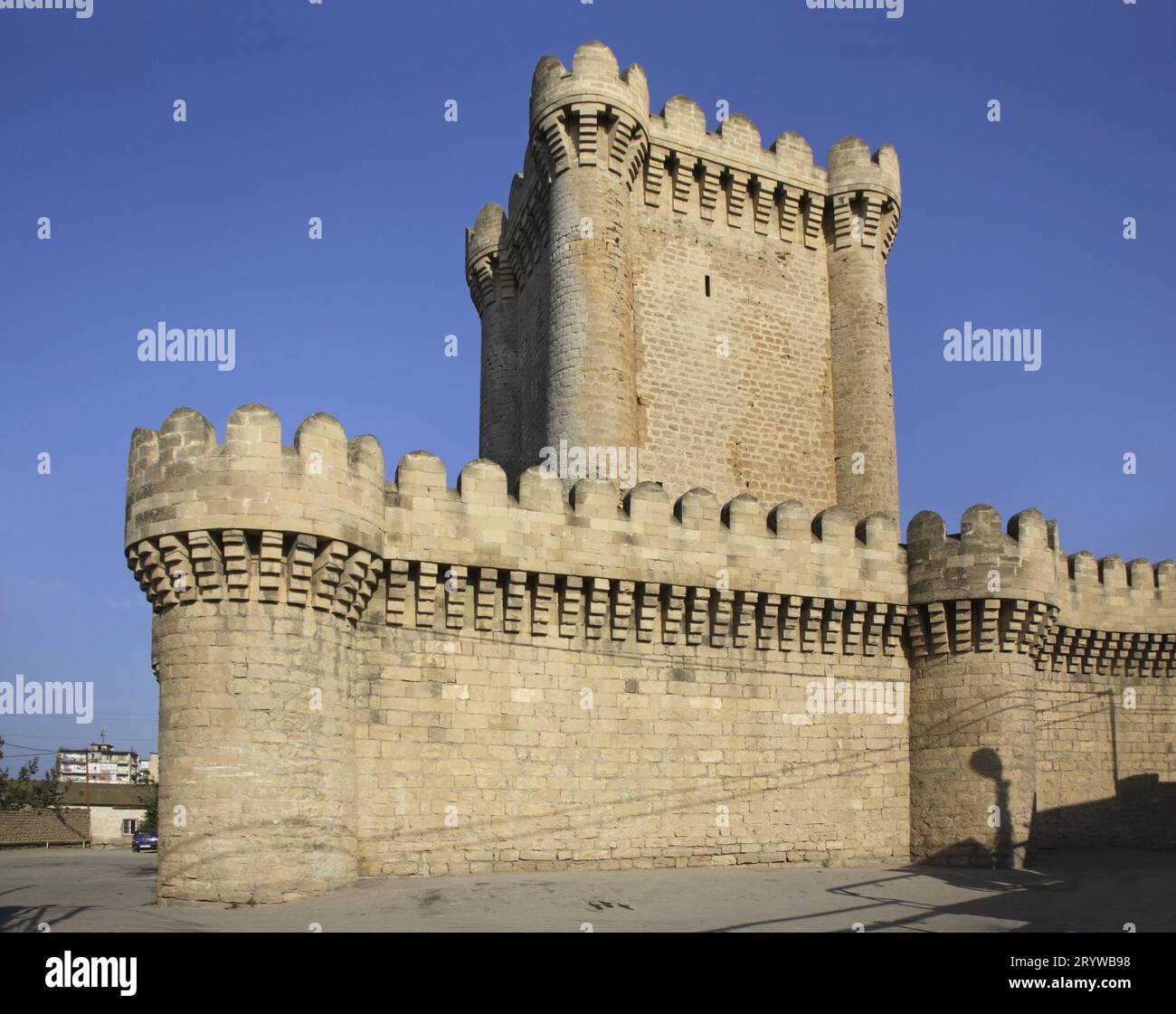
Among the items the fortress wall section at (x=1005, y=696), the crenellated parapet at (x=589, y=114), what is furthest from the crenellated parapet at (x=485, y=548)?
the crenellated parapet at (x=589, y=114)

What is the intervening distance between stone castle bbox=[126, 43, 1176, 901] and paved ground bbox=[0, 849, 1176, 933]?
67 cm

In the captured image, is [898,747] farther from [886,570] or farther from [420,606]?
[420,606]

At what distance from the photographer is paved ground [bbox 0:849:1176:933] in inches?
454

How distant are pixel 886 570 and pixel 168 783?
10.6 metres

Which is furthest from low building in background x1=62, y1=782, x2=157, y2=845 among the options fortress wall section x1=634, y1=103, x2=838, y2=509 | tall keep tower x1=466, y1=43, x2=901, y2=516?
fortress wall section x1=634, y1=103, x2=838, y2=509

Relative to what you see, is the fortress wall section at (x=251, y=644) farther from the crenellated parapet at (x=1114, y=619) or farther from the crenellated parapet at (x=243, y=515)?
the crenellated parapet at (x=1114, y=619)

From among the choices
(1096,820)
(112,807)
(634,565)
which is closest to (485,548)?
(634,565)

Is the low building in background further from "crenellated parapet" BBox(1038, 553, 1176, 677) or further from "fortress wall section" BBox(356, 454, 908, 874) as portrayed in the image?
"crenellated parapet" BBox(1038, 553, 1176, 677)

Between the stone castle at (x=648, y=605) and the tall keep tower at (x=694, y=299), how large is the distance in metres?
0.07

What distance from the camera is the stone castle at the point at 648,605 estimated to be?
13188 millimetres

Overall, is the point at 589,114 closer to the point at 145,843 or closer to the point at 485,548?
the point at 485,548

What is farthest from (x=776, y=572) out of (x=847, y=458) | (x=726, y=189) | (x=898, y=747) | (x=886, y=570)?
(x=726, y=189)

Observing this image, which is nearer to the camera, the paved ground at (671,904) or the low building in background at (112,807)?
the paved ground at (671,904)
